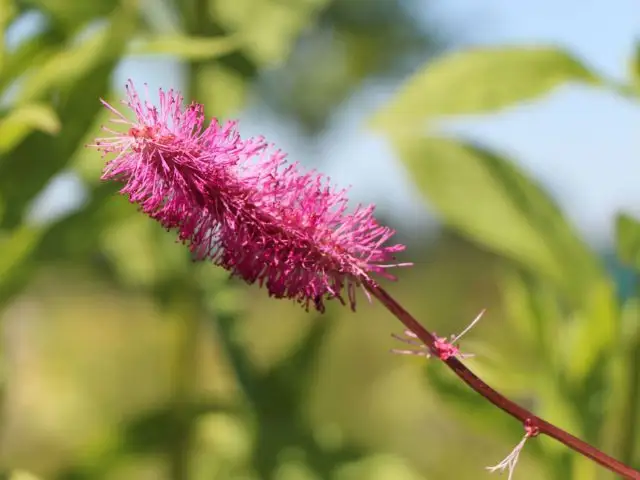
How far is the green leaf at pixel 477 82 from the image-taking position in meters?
0.48

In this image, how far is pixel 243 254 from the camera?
0.28m

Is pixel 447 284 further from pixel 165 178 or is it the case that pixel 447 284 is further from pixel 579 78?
pixel 165 178

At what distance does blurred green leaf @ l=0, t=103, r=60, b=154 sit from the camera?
417 millimetres

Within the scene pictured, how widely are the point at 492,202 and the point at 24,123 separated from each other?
0.27 m

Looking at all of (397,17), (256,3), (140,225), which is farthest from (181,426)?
(397,17)

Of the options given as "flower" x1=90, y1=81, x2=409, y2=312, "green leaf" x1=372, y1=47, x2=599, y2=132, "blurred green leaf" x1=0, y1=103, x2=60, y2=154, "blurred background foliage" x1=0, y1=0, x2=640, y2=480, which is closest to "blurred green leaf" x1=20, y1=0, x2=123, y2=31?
"blurred background foliage" x1=0, y1=0, x2=640, y2=480

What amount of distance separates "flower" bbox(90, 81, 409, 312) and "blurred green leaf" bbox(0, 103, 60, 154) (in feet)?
0.49

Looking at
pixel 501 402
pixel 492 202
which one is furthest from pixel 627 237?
pixel 501 402

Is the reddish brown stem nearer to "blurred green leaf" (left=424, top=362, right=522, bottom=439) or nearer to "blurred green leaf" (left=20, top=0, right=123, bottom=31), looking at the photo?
"blurred green leaf" (left=424, top=362, right=522, bottom=439)

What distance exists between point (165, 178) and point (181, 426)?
0.40 m

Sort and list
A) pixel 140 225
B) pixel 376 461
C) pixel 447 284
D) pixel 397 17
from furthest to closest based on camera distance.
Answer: pixel 397 17 → pixel 447 284 → pixel 140 225 → pixel 376 461

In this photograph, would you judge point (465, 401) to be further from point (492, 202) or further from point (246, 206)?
point (246, 206)

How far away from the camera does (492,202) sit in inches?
20.5

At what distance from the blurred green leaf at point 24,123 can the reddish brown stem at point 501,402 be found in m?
0.22
